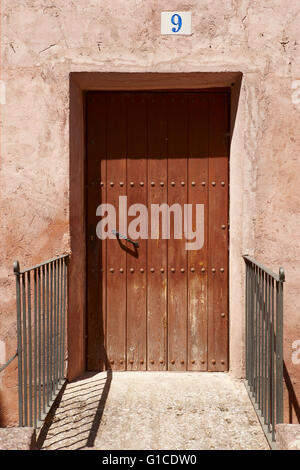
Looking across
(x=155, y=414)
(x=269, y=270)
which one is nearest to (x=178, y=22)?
(x=269, y=270)

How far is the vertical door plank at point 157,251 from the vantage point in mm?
4023

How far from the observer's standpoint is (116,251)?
405 centimetres

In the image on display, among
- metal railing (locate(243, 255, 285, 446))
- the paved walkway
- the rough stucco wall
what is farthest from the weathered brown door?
metal railing (locate(243, 255, 285, 446))

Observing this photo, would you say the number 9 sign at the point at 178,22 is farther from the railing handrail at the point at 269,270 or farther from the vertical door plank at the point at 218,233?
the railing handrail at the point at 269,270

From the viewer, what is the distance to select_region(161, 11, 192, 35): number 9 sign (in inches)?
144

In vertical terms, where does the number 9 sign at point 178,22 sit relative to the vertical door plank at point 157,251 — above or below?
above

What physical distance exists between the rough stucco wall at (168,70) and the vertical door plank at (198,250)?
1.26ft

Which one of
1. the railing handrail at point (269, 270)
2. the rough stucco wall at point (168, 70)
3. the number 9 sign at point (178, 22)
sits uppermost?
the number 9 sign at point (178, 22)

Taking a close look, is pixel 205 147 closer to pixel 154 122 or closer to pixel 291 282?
pixel 154 122

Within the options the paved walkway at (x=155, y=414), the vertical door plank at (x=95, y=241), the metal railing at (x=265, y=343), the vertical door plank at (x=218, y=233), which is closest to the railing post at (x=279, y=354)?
the metal railing at (x=265, y=343)

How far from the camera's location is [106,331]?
4078 mm

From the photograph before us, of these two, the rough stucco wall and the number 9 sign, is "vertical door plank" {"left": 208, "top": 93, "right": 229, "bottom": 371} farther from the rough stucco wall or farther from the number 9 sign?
the number 9 sign

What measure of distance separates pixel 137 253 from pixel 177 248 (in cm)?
34
